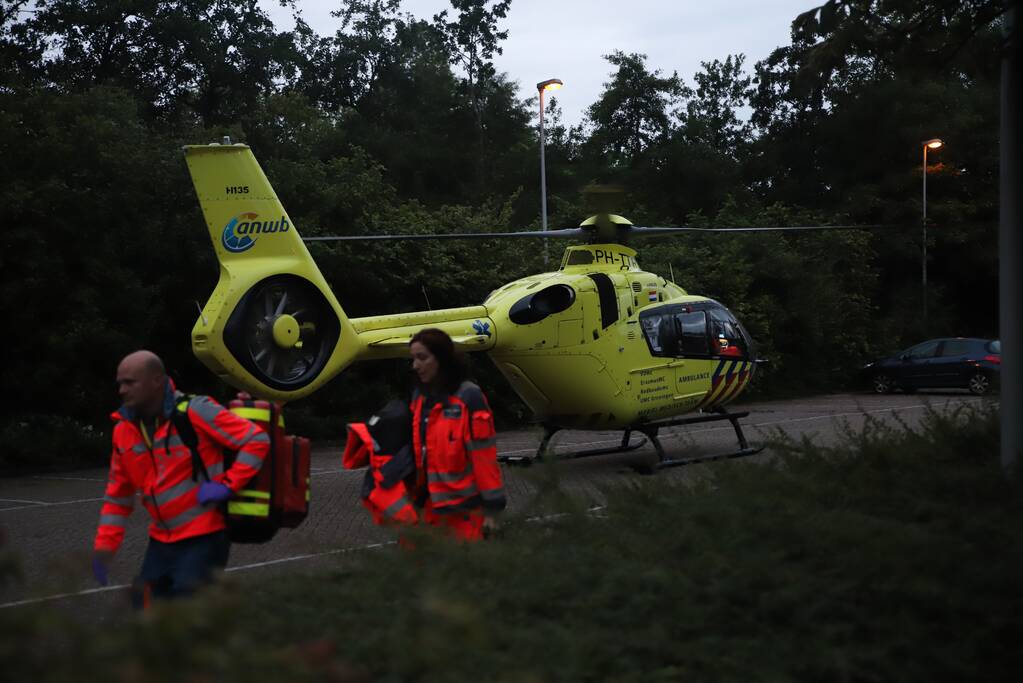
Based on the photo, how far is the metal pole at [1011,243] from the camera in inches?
301

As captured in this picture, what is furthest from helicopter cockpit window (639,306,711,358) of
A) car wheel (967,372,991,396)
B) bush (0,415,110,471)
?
car wheel (967,372,991,396)

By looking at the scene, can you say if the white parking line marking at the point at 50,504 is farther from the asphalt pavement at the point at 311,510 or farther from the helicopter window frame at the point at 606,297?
the helicopter window frame at the point at 606,297

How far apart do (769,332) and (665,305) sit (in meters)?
14.6

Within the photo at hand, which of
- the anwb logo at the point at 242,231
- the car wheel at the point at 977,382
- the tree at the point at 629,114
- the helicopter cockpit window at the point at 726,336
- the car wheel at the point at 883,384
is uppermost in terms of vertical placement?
the tree at the point at 629,114

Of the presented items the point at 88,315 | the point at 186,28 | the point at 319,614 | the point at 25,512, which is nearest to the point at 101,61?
the point at 186,28

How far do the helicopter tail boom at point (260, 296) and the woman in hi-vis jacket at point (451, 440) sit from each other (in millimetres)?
5731

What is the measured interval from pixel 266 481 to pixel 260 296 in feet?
22.5

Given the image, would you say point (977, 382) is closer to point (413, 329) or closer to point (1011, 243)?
point (413, 329)

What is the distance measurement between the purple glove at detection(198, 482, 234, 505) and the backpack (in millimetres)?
57

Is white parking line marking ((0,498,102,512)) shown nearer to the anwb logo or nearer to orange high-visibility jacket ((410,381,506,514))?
the anwb logo

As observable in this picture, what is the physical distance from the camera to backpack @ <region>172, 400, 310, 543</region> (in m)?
5.14

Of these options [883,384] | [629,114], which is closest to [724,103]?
[629,114]

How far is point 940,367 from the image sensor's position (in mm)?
28734

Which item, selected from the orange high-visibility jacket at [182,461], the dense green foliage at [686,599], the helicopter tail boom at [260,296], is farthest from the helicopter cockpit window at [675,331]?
the orange high-visibility jacket at [182,461]
